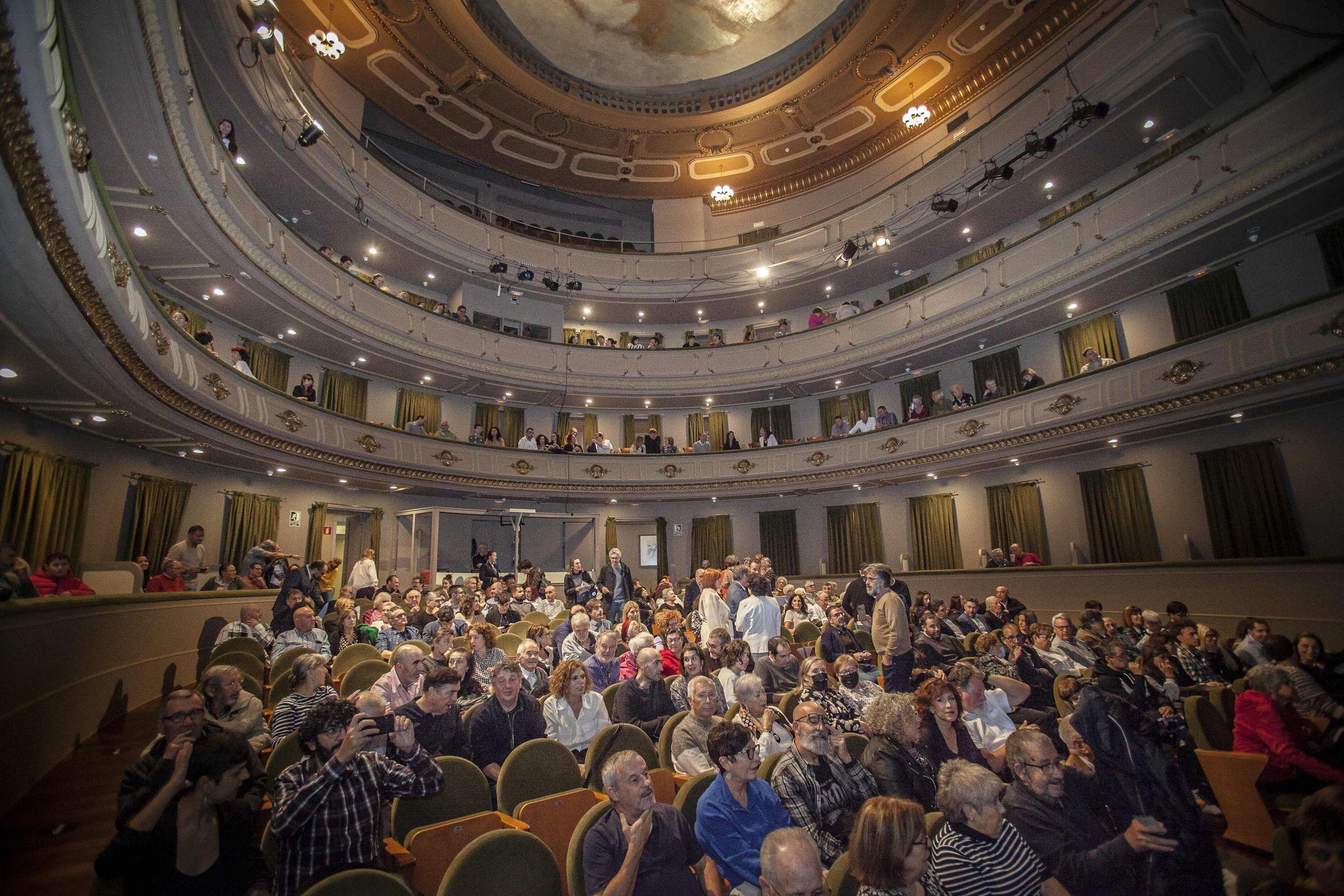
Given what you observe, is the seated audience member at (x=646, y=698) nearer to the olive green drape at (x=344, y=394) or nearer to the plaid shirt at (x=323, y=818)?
the plaid shirt at (x=323, y=818)

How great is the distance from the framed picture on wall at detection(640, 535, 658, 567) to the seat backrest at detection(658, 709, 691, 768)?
13.9m

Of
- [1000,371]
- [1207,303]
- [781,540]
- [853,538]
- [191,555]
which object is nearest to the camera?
[191,555]

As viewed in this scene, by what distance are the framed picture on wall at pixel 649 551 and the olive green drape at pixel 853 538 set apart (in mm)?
4834

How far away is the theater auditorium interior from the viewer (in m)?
2.78

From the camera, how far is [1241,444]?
9.99 m

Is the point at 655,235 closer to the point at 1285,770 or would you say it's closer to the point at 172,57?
the point at 172,57

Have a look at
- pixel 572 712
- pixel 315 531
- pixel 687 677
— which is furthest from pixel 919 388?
pixel 315 531

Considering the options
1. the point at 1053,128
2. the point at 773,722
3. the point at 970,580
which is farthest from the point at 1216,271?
the point at 773,722

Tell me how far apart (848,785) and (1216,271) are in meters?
12.1

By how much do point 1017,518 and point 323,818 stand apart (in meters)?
13.7

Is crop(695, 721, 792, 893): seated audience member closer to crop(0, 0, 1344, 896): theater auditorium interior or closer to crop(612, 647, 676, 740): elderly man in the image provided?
crop(0, 0, 1344, 896): theater auditorium interior

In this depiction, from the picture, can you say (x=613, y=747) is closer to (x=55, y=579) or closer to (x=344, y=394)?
(x=55, y=579)

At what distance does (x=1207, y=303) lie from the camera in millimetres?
10594

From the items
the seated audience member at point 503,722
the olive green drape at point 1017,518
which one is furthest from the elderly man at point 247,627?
the olive green drape at point 1017,518
